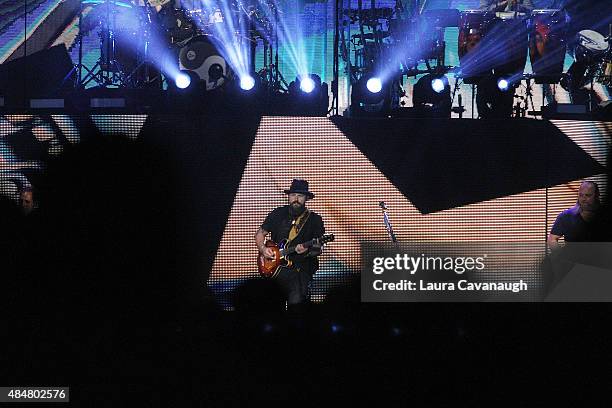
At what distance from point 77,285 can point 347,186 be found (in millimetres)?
2520

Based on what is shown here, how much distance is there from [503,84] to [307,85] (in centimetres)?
194

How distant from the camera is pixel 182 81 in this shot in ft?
25.7

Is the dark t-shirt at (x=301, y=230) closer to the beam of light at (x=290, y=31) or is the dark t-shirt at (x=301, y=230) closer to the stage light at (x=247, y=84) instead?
the stage light at (x=247, y=84)

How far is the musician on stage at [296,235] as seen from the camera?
6.86 metres

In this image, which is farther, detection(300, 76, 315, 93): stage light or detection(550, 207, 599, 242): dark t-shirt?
detection(300, 76, 315, 93): stage light

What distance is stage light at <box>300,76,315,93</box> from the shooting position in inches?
307

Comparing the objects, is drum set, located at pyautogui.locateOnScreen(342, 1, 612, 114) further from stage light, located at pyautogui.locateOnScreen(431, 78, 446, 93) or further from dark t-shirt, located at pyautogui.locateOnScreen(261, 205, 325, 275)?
dark t-shirt, located at pyautogui.locateOnScreen(261, 205, 325, 275)

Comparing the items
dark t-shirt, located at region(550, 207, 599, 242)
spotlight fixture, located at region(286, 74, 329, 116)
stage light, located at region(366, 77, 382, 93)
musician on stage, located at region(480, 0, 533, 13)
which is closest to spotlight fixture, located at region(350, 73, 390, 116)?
stage light, located at region(366, 77, 382, 93)

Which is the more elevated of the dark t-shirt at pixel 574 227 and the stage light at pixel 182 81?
the stage light at pixel 182 81

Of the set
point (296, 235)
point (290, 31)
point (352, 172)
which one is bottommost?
point (296, 235)

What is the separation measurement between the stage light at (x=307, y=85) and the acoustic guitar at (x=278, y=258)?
64.0 inches

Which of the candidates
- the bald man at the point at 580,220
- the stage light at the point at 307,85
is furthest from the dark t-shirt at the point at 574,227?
the stage light at the point at 307,85

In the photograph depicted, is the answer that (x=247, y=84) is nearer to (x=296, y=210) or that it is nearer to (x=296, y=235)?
(x=296, y=210)

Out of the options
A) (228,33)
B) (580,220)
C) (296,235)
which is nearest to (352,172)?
(296,235)
